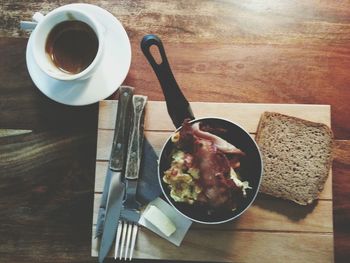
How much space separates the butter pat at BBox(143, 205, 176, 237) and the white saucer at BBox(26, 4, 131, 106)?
28cm

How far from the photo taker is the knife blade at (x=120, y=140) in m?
1.03

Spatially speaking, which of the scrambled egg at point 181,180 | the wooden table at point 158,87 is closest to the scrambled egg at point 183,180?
the scrambled egg at point 181,180

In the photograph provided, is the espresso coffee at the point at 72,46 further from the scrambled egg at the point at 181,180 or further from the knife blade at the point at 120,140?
the scrambled egg at the point at 181,180

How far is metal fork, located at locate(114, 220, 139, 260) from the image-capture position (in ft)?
3.36

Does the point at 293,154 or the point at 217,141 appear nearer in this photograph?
the point at 217,141

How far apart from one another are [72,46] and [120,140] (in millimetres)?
241

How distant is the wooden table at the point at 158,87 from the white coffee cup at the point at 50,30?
15 cm

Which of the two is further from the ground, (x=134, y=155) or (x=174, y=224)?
(x=134, y=155)

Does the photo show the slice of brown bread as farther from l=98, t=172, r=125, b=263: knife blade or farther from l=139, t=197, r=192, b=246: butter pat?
l=98, t=172, r=125, b=263: knife blade

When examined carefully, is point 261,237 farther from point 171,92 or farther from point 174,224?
point 171,92

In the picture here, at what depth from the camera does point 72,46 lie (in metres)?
1.05

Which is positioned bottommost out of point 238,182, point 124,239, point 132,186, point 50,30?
point 124,239

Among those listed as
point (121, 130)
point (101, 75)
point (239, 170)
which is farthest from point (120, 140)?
point (239, 170)

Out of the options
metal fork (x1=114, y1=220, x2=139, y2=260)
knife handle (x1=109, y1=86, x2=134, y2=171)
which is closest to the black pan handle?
knife handle (x1=109, y1=86, x2=134, y2=171)
